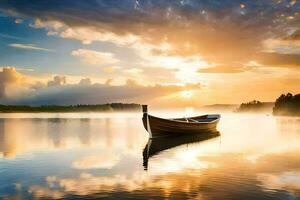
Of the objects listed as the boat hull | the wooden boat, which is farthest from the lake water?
the boat hull

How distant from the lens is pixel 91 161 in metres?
31.0

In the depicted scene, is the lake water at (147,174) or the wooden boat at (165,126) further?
the wooden boat at (165,126)

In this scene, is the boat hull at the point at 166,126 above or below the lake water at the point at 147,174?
above

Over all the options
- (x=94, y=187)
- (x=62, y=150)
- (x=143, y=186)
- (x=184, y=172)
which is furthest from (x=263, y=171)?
(x=62, y=150)

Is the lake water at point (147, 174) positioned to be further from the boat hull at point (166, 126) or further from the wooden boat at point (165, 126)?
the boat hull at point (166, 126)

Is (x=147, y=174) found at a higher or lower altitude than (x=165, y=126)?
lower

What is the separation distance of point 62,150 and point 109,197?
73.1 ft

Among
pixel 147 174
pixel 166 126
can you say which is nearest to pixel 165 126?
pixel 166 126

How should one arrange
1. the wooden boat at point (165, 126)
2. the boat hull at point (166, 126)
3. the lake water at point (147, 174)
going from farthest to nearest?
the boat hull at point (166, 126) → the wooden boat at point (165, 126) → the lake water at point (147, 174)

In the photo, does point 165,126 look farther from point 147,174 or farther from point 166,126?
point 147,174

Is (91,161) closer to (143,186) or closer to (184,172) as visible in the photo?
(184,172)

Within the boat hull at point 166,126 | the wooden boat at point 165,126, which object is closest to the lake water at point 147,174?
the wooden boat at point 165,126

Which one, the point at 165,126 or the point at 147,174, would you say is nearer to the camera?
the point at 147,174

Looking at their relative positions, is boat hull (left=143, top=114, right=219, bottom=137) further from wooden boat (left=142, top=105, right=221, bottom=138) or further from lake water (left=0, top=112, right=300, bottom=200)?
lake water (left=0, top=112, right=300, bottom=200)
